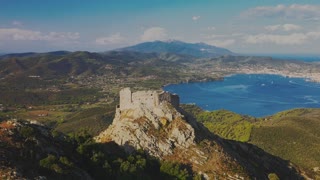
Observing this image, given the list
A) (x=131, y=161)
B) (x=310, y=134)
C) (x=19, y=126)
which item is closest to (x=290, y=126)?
(x=310, y=134)

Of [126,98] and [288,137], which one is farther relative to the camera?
[288,137]

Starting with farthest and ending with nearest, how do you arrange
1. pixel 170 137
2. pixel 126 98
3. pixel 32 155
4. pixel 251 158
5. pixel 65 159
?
pixel 251 158 < pixel 126 98 < pixel 170 137 < pixel 65 159 < pixel 32 155

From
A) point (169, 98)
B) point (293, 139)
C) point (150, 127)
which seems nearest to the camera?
point (150, 127)

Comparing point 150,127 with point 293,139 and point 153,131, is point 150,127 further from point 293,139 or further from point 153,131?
point 293,139

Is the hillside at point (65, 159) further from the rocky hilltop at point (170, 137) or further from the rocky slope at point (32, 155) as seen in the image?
the rocky hilltop at point (170, 137)

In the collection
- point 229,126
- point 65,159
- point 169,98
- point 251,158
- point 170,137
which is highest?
point 169,98

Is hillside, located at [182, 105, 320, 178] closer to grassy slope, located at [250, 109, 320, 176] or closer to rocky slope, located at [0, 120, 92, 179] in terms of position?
grassy slope, located at [250, 109, 320, 176]

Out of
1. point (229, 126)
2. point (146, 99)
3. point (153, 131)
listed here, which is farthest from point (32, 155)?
point (229, 126)

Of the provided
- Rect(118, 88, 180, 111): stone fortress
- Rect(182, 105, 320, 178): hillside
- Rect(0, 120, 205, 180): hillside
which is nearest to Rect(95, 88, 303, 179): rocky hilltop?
Rect(118, 88, 180, 111): stone fortress
